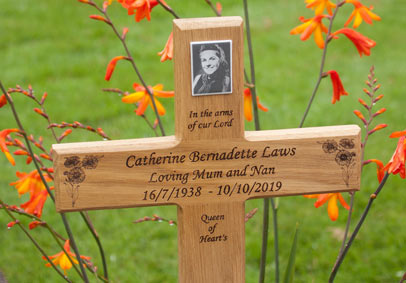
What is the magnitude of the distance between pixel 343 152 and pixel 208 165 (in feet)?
1.27

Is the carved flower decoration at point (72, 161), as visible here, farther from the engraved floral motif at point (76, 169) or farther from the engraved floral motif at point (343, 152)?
the engraved floral motif at point (343, 152)

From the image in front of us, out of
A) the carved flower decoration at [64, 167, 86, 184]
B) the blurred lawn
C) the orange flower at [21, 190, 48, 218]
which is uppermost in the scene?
the carved flower decoration at [64, 167, 86, 184]

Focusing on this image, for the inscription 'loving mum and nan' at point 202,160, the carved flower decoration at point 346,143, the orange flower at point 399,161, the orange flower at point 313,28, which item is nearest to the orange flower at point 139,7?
the inscription 'loving mum and nan' at point 202,160

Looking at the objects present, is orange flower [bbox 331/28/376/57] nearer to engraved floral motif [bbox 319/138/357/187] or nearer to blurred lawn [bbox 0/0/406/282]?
engraved floral motif [bbox 319/138/357/187]

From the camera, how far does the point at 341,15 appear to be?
23.1 ft

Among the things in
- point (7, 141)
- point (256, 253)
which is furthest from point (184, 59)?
point (256, 253)

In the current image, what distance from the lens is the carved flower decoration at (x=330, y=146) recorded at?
1.77m

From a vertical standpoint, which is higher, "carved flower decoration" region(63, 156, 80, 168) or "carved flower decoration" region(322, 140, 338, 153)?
"carved flower decoration" region(63, 156, 80, 168)

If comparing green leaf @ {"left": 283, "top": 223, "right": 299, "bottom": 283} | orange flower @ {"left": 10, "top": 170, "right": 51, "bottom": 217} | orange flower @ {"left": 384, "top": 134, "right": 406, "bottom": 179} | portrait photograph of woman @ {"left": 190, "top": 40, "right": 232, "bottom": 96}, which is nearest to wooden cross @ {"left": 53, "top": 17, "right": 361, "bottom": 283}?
portrait photograph of woman @ {"left": 190, "top": 40, "right": 232, "bottom": 96}

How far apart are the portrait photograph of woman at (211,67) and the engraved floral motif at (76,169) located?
32 centimetres

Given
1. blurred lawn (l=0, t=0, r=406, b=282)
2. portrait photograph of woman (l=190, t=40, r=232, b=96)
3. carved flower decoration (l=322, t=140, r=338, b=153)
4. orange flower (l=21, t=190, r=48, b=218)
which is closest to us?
portrait photograph of woman (l=190, t=40, r=232, b=96)

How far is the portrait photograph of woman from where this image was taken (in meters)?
1.63

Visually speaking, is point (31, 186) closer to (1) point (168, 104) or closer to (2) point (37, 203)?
(2) point (37, 203)

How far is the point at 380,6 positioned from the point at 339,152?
237 inches
